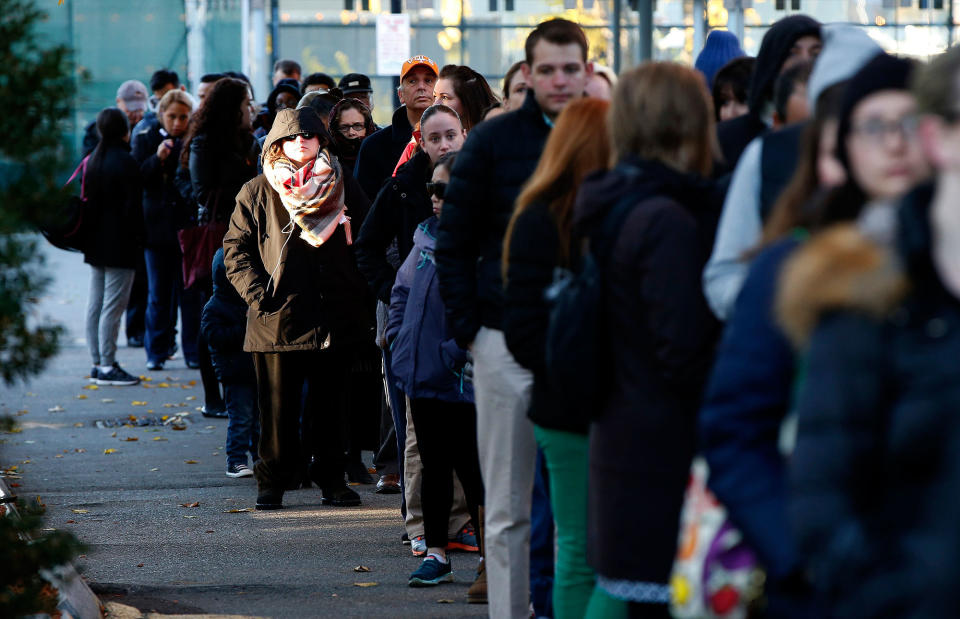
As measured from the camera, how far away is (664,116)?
3.79m

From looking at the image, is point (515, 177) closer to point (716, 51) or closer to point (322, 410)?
point (716, 51)

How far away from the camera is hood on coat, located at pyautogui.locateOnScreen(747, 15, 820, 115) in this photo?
15.7 ft

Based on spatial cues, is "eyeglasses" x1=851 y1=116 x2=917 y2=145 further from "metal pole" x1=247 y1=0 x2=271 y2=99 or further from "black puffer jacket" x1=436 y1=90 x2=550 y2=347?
"metal pole" x1=247 y1=0 x2=271 y2=99

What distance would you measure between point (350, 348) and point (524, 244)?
3.79 m

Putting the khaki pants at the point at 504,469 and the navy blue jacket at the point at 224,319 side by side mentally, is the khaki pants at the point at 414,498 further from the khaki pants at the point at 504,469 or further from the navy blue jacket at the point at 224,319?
the navy blue jacket at the point at 224,319

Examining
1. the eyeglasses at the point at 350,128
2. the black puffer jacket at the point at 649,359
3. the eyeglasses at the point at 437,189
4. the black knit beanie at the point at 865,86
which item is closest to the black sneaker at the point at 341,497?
the eyeglasses at the point at 350,128

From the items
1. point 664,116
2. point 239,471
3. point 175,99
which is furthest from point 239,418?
point 664,116

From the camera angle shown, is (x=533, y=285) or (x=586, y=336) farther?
(x=533, y=285)

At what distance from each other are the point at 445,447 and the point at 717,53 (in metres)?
2.30

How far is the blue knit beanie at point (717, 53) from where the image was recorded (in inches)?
273

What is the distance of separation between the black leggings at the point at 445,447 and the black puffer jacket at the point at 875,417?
13.2 feet

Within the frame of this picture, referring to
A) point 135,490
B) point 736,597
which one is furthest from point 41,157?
point 135,490

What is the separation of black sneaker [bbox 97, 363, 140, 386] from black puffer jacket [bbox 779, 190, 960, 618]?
11.6 metres

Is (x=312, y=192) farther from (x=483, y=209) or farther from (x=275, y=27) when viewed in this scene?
(x=275, y=27)
